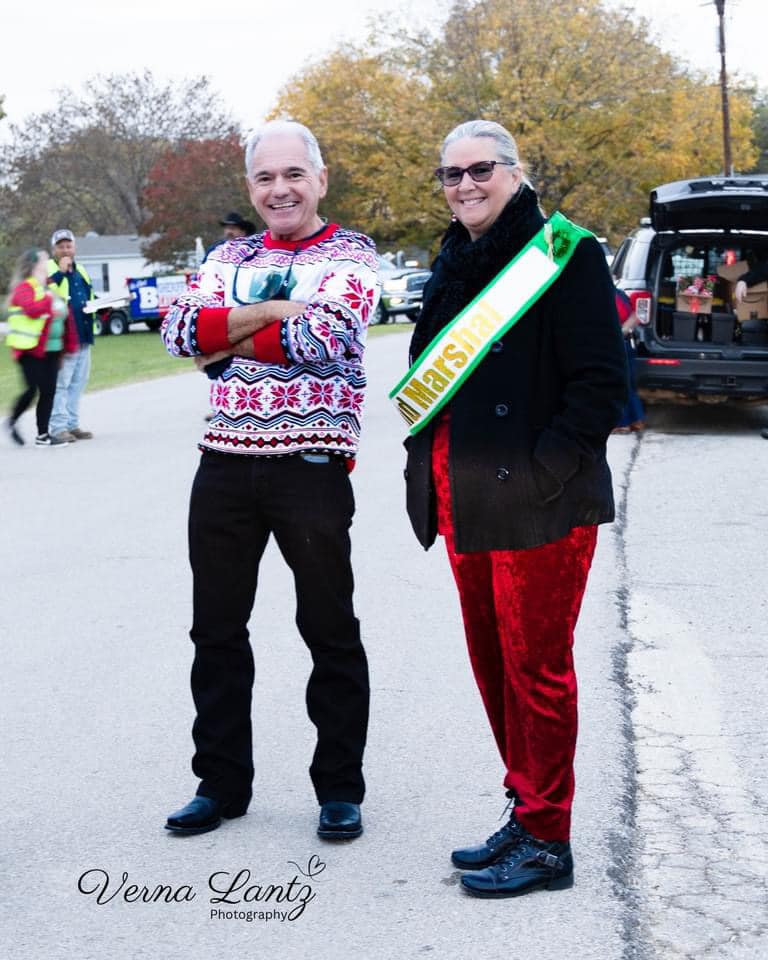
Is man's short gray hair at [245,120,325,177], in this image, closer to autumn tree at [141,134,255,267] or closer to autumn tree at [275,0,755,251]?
autumn tree at [275,0,755,251]

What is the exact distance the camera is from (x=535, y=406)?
3.65 m

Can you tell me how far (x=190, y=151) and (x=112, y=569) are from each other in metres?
46.8

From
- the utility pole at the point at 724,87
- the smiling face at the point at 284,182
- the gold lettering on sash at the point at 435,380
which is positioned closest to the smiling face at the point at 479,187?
the gold lettering on sash at the point at 435,380

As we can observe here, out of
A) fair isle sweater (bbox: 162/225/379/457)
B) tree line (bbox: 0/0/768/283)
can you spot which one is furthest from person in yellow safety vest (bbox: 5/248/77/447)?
tree line (bbox: 0/0/768/283)

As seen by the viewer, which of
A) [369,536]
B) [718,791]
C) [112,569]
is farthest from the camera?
[369,536]

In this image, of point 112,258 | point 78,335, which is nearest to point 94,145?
point 112,258

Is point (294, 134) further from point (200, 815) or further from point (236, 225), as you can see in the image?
point (236, 225)

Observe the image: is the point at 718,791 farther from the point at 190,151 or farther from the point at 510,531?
the point at 190,151

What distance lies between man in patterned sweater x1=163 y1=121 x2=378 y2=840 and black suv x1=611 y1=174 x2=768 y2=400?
889cm

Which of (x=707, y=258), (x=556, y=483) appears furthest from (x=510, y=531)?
(x=707, y=258)

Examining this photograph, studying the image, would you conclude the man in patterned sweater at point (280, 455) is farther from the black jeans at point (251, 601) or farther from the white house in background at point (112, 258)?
the white house in background at point (112, 258)

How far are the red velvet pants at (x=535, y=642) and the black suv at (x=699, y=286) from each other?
30.2 ft

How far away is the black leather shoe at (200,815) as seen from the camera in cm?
415

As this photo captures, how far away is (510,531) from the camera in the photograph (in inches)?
144
